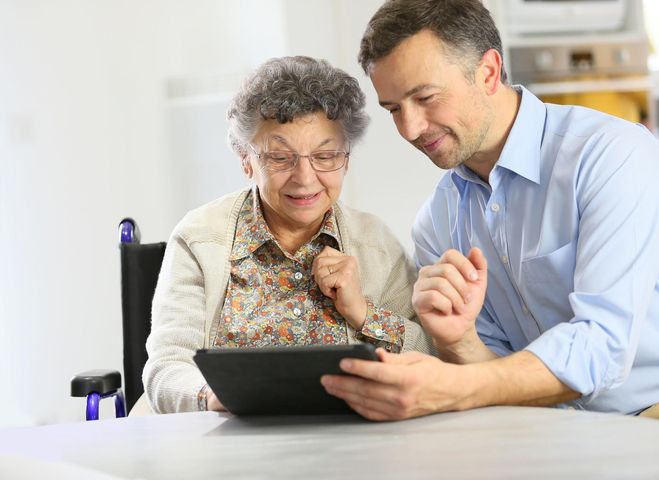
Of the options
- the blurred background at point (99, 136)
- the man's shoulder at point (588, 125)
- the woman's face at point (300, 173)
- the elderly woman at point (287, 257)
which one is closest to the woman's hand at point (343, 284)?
the elderly woman at point (287, 257)

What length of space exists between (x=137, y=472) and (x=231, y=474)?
0.12 metres

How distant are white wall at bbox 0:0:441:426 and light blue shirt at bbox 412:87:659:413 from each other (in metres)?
2.53

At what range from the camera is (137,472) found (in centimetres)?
111

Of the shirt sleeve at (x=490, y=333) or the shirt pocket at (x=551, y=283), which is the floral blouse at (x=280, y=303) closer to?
the shirt sleeve at (x=490, y=333)

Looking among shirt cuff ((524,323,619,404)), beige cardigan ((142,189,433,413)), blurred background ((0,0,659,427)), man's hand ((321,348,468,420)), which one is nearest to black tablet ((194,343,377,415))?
man's hand ((321,348,468,420))

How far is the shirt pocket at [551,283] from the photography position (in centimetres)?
176

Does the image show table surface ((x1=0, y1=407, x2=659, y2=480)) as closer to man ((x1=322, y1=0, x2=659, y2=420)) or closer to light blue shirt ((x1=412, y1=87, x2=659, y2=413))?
man ((x1=322, y1=0, x2=659, y2=420))

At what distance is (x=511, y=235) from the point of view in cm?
188

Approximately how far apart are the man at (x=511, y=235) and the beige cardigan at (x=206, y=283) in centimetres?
10

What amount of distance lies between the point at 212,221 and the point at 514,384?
0.88m

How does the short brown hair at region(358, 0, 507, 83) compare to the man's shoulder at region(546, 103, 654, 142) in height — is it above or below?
above

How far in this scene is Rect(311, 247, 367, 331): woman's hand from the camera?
6.34ft

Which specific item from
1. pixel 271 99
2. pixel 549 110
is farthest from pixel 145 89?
pixel 549 110

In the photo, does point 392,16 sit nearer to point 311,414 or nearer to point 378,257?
point 378,257
